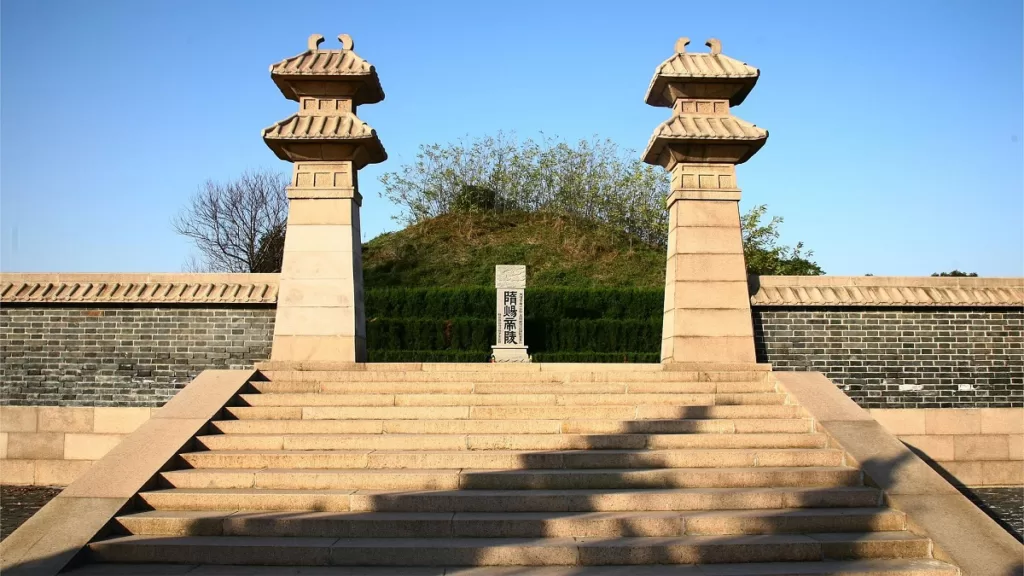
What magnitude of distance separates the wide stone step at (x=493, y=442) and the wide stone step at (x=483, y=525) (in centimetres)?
122

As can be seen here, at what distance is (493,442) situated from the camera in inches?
296

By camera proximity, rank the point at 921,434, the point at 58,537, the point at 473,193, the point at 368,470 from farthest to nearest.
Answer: the point at 473,193 < the point at 921,434 < the point at 368,470 < the point at 58,537

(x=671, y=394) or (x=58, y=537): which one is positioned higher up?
(x=671, y=394)

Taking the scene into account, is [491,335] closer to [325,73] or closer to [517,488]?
[325,73]

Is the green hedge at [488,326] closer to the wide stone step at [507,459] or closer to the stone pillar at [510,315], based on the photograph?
the stone pillar at [510,315]

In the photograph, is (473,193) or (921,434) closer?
(921,434)

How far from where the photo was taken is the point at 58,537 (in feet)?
19.8

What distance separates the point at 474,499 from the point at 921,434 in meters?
6.69

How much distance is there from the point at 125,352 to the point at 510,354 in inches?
292

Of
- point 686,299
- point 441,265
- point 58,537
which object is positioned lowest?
point 58,537

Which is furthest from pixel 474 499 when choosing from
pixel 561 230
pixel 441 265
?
pixel 561 230

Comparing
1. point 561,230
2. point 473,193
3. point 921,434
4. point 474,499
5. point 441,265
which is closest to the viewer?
point 474,499

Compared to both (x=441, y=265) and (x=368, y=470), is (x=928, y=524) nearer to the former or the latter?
(x=368, y=470)

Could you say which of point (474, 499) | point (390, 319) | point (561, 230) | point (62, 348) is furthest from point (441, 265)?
point (474, 499)
